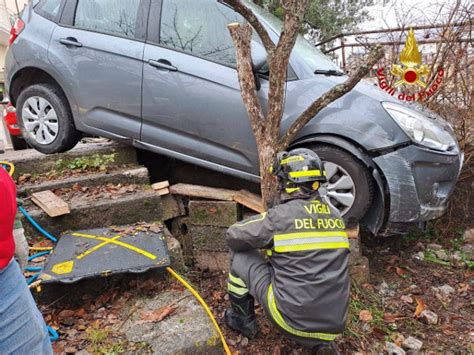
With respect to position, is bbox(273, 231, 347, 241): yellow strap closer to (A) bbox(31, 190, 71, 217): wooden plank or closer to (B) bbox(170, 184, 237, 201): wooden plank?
(B) bbox(170, 184, 237, 201): wooden plank

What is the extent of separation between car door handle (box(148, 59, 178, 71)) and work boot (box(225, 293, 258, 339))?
2016 millimetres

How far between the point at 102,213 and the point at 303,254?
69.7 inches

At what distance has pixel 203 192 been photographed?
3574 millimetres

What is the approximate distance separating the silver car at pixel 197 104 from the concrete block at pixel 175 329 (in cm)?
134

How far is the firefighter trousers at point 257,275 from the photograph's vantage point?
2305 mm

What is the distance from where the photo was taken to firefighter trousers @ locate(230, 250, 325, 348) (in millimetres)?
2305

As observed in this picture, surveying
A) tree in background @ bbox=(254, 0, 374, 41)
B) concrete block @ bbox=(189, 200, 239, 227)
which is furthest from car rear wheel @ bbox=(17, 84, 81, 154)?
tree in background @ bbox=(254, 0, 374, 41)

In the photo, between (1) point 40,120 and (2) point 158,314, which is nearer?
(2) point 158,314

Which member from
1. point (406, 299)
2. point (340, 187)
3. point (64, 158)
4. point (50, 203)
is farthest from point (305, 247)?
point (64, 158)

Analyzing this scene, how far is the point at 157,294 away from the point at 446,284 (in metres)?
2.70

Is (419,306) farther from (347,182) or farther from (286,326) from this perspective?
(286,326)

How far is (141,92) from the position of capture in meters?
3.39

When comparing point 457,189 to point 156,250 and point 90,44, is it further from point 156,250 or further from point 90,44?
point 90,44

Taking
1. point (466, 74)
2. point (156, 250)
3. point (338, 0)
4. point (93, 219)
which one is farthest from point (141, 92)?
point (338, 0)
